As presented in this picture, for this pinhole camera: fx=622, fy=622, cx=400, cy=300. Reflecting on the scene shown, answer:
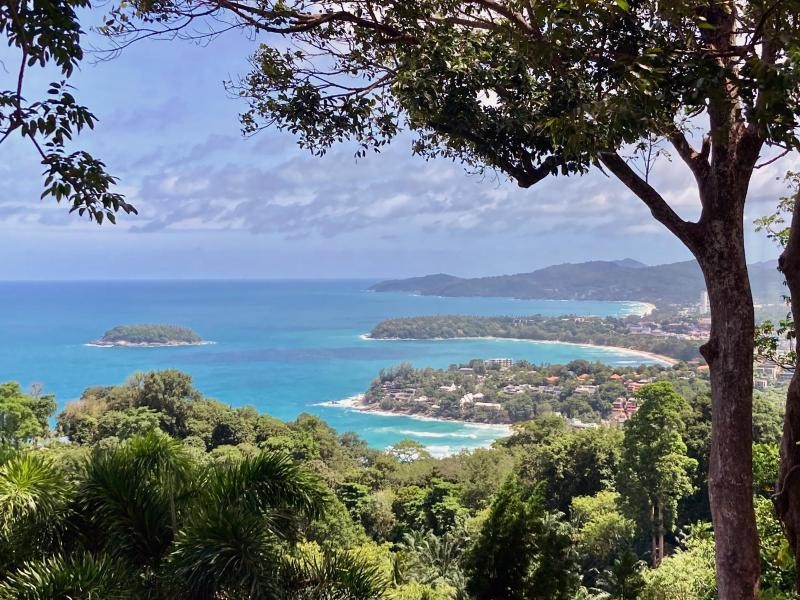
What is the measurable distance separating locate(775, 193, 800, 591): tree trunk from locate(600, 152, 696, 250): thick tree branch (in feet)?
1.31

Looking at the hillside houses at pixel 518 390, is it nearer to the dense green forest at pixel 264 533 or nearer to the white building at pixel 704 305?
the white building at pixel 704 305

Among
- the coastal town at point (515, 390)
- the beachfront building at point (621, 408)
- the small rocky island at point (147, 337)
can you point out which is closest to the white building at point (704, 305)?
the coastal town at point (515, 390)

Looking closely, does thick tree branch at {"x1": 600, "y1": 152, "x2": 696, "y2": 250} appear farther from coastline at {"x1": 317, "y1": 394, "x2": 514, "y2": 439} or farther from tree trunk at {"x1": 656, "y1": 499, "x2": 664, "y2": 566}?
coastline at {"x1": 317, "y1": 394, "x2": 514, "y2": 439}

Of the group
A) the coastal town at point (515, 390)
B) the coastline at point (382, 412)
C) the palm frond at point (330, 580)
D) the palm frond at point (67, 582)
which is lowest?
the coastline at point (382, 412)

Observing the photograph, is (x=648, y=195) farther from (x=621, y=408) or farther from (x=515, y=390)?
(x=515, y=390)

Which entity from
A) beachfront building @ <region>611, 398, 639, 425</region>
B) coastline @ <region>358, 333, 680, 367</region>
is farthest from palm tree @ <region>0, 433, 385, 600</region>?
coastline @ <region>358, 333, 680, 367</region>

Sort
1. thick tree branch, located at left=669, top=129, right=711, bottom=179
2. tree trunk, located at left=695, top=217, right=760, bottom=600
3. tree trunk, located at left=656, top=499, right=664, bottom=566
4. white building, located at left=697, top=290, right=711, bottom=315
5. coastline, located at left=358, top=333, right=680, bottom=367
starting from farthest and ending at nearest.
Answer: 1. coastline, located at left=358, top=333, right=680, bottom=367
2. tree trunk, located at left=656, top=499, right=664, bottom=566
3. white building, located at left=697, top=290, right=711, bottom=315
4. thick tree branch, located at left=669, top=129, right=711, bottom=179
5. tree trunk, located at left=695, top=217, right=760, bottom=600

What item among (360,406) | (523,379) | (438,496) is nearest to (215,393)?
(360,406)

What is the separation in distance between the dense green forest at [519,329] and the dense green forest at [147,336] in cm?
2470

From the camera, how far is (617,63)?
211cm

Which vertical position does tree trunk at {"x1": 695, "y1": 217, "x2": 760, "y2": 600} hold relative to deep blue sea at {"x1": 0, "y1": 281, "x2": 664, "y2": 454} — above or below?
above

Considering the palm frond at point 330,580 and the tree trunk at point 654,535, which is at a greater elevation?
the palm frond at point 330,580

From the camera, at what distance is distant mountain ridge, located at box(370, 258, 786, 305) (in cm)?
7038

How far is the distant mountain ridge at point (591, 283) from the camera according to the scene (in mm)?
70375
